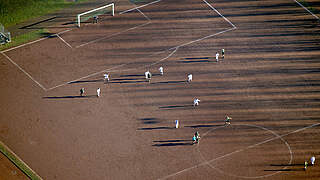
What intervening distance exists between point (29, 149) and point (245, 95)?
111 feet

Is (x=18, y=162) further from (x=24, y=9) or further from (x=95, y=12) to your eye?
(x=24, y=9)

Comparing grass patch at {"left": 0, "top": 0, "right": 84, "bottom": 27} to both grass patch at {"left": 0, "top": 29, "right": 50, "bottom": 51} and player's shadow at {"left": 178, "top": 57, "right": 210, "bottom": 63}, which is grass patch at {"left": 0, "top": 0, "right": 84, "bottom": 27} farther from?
player's shadow at {"left": 178, "top": 57, "right": 210, "bottom": 63}

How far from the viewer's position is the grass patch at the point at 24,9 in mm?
106062

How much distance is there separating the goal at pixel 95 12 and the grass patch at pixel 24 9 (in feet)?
20.8

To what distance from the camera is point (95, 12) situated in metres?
107

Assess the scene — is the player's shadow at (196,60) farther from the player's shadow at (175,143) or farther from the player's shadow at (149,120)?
the player's shadow at (175,143)

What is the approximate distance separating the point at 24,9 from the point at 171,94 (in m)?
34.9

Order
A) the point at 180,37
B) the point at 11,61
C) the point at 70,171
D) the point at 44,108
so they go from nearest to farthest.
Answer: the point at 70,171
the point at 44,108
the point at 11,61
the point at 180,37

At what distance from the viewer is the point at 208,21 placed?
353 ft

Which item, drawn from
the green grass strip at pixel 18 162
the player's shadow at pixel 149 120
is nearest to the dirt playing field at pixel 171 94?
the player's shadow at pixel 149 120

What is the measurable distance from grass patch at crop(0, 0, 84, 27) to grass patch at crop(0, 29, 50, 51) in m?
4.43

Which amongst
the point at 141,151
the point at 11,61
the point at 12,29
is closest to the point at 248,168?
the point at 141,151

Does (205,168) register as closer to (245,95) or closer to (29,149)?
(245,95)

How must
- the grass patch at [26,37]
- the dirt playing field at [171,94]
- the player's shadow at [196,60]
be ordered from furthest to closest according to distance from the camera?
the grass patch at [26,37]
the player's shadow at [196,60]
the dirt playing field at [171,94]
